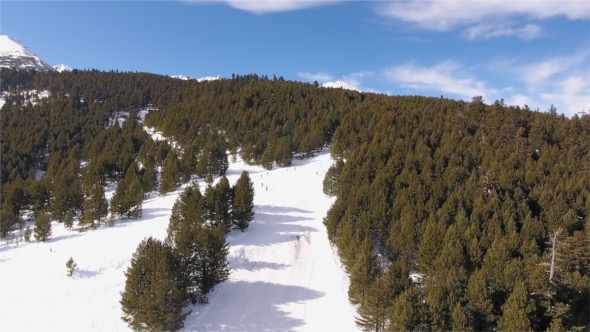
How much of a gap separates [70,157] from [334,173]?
63.6 metres

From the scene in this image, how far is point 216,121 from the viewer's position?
92812 millimetres

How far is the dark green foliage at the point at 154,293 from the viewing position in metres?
24.9

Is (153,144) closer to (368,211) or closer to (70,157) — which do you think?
(70,157)

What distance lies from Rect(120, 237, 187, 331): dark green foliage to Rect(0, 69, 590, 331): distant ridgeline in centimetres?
1403

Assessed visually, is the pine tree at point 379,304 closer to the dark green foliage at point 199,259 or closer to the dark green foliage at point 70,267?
the dark green foliage at point 199,259

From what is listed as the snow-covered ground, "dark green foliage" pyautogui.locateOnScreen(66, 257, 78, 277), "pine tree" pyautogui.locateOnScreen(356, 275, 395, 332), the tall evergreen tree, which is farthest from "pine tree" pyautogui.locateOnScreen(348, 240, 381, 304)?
"dark green foliage" pyautogui.locateOnScreen(66, 257, 78, 277)

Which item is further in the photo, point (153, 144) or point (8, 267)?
point (153, 144)

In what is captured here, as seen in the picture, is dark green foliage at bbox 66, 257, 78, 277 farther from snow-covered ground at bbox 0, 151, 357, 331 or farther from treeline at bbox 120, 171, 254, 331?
treeline at bbox 120, 171, 254, 331

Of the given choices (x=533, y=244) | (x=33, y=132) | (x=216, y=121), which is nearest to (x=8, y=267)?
(x=533, y=244)

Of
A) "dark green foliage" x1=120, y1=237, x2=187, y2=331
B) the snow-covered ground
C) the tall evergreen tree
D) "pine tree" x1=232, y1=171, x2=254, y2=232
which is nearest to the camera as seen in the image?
the tall evergreen tree

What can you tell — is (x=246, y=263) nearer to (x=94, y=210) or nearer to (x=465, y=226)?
(x=465, y=226)

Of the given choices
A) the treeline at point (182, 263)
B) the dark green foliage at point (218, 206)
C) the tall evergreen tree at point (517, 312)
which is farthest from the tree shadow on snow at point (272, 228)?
the tall evergreen tree at point (517, 312)

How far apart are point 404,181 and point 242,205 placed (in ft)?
69.2

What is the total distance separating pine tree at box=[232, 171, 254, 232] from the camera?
41062 millimetres
